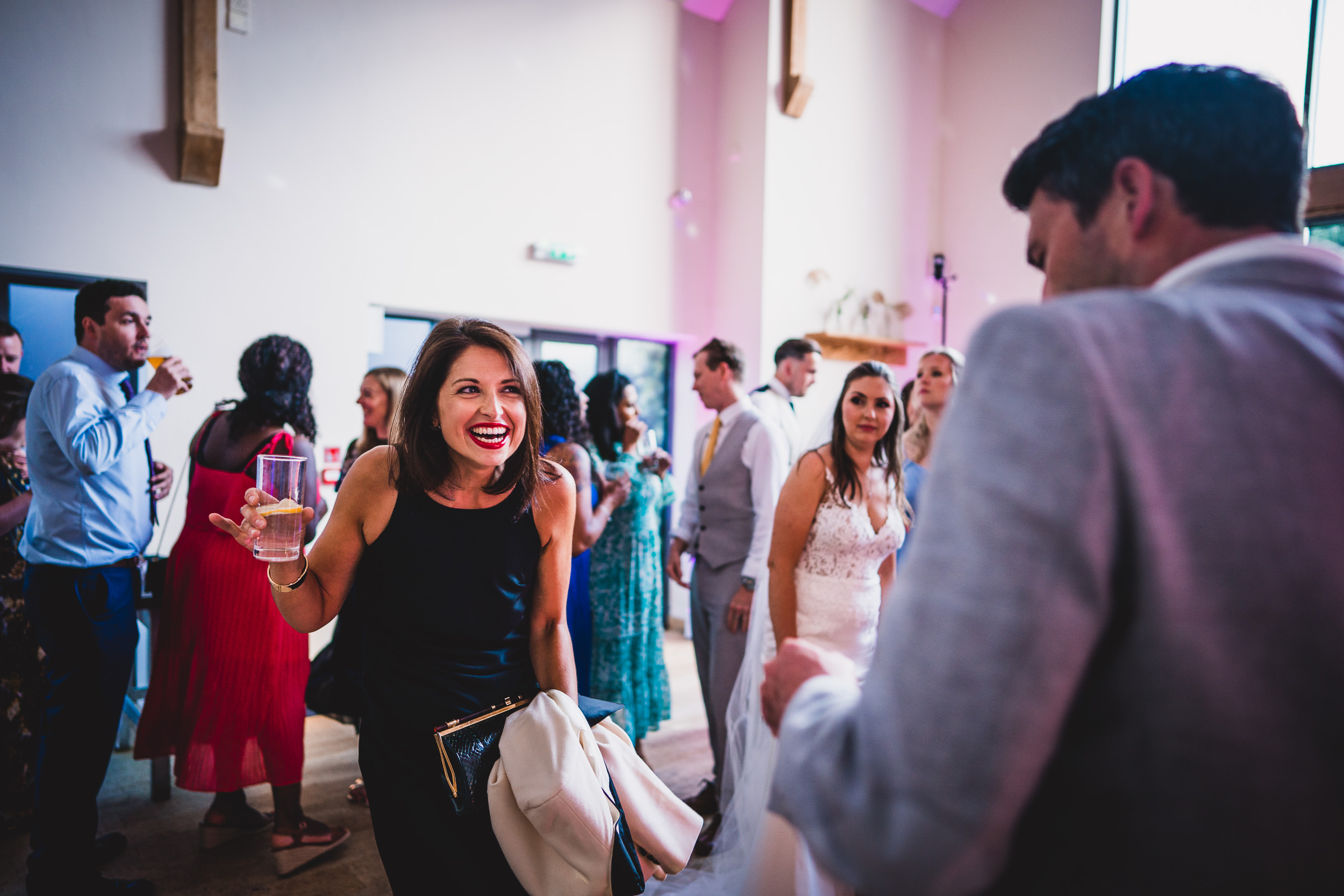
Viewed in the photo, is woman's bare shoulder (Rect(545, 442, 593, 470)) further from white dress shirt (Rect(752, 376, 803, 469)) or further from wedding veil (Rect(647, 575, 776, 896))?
white dress shirt (Rect(752, 376, 803, 469))

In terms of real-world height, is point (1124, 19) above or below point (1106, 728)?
above

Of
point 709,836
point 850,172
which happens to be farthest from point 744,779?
point 850,172

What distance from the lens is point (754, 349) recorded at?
5.35 meters

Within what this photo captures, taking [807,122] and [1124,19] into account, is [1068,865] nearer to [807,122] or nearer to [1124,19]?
[807,122]

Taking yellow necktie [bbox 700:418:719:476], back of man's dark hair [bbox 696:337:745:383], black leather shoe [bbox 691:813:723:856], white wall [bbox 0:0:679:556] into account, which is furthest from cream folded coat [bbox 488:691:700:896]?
white wall [bbox 0:0:679:556]

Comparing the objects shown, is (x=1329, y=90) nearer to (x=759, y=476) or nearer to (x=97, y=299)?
(x=759, y=476)

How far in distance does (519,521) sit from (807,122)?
16.2ft

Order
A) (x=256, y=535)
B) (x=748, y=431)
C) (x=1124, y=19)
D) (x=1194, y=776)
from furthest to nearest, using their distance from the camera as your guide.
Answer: (x=1124, y=19) → (x=748, y=431) → (x=256, y=535) → (x=1194, y=776)

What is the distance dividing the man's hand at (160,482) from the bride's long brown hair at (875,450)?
2.29 m

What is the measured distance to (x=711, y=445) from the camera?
3.30 metres

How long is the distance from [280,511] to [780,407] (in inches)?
109

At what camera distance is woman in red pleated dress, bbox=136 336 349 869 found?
2471mm

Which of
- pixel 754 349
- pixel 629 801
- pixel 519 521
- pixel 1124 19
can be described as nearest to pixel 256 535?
pixel 519 521

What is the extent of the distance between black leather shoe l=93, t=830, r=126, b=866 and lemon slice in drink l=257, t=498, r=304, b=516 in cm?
190
